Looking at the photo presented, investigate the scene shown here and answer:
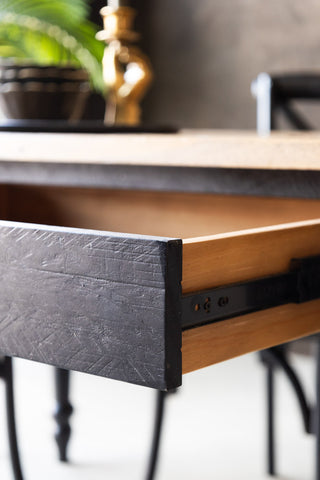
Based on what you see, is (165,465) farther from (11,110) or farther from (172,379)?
(172,379)

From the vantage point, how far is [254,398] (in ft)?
7.04

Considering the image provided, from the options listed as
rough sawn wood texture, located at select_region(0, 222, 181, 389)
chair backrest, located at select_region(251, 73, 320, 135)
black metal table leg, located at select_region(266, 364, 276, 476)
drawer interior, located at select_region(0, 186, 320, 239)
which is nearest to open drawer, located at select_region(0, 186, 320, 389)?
rough sawn wood texture, located at select_region(0, 222, 181, 389)

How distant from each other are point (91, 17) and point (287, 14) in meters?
0.84

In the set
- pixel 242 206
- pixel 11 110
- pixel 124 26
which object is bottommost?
pixel 242 206

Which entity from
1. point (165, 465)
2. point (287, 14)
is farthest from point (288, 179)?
point (287, 14)

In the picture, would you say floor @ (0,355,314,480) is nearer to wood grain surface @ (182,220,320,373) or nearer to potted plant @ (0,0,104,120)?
potted plant @ (0,0,104,120)

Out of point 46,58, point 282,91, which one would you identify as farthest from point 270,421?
point 46,58

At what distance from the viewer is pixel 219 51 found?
3004mm

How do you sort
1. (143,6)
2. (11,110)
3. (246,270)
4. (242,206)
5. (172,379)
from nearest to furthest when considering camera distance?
1. (172,379)
2. (246,270)
3. (242,206)
4. (11,110)
5. (143,6)

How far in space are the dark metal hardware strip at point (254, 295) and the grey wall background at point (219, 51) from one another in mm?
2128

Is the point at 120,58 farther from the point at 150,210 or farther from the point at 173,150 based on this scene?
the point at 173,150

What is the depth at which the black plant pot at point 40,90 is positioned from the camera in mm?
1417

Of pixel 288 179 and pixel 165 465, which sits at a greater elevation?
pixel 288 179

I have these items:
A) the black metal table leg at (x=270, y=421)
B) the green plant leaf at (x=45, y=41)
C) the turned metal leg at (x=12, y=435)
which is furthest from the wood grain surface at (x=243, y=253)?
the green plant leaf at (x=45, y=41)
